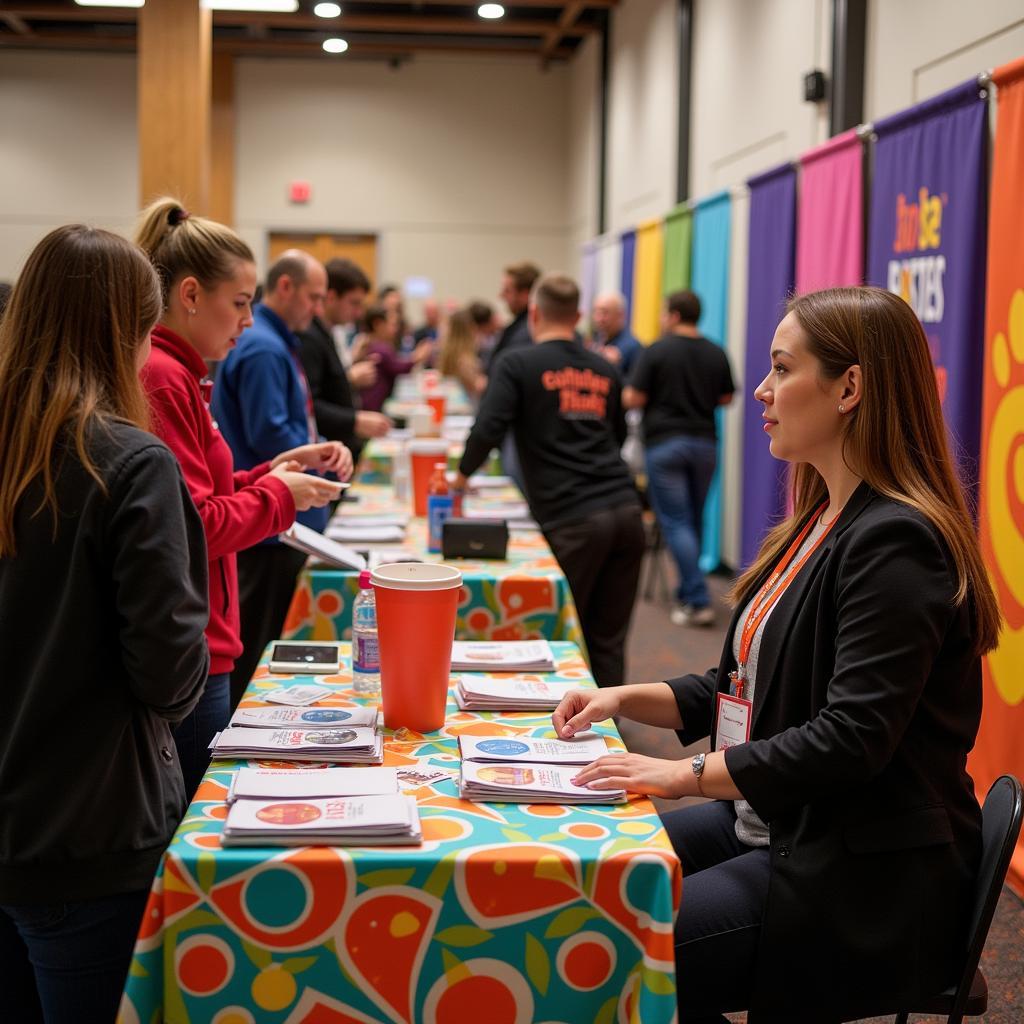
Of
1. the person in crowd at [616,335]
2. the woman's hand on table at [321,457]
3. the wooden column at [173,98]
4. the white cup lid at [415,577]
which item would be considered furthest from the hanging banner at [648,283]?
the white cup lid at [415,577]

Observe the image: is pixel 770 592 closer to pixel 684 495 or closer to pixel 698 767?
pixel 698 767

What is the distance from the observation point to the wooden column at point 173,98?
5.26 meters

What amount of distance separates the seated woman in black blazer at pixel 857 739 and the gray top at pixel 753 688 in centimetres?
4

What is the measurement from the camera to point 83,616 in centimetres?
Result: 139

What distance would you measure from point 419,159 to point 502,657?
12.8 meters

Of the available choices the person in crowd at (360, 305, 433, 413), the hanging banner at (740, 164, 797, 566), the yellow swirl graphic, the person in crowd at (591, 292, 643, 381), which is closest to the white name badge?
the yellow swirl graphic

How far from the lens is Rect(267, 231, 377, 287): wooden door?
14.2 meters

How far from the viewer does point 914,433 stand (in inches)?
63.4

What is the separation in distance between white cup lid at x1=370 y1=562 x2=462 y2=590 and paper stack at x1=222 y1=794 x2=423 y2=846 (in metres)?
0.36

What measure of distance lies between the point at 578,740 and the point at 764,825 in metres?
0.30

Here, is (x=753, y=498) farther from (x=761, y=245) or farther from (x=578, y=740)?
(x=578, y=740)

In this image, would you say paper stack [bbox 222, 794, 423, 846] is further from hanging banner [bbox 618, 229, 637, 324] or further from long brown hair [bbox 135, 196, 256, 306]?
hanging banner [bbox 618, 229, 637, 324]

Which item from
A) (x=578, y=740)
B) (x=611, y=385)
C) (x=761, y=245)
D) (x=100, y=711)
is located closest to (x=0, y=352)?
(x=100, y=711)

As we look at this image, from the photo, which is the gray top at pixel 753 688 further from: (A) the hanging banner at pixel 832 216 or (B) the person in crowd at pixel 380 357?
(B) the person in crowd at pixel 380 357
